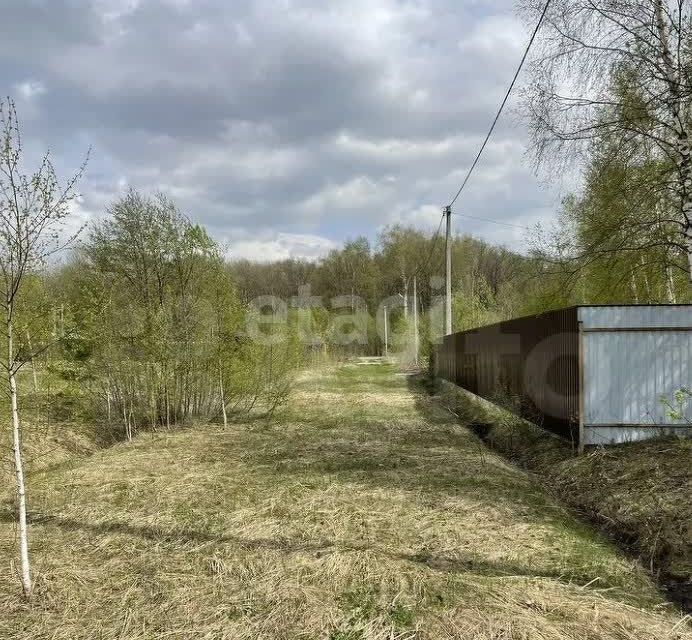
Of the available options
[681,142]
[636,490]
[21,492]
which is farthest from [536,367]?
[21,492]

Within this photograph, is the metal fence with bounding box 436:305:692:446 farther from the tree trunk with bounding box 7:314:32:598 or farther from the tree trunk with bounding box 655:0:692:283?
the tree trunk with bounding box 7:314:32:598

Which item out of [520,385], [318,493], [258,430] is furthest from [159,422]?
[520,385]

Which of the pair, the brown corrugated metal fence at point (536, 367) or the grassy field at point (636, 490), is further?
the brown corrugated metal fence at point (536, 367)

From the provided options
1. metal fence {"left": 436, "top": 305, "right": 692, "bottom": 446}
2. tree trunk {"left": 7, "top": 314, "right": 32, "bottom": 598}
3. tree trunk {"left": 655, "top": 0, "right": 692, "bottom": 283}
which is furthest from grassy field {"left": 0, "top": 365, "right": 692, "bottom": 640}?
tree trunk {"left": 655, "top": 0, "right": 692, "bottom": 283}

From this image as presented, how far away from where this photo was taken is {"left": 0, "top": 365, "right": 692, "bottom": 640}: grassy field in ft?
9.76

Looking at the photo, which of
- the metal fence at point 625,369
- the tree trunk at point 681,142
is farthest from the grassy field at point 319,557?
the tree trunk at point 681,142

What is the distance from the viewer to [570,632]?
2.81 meters

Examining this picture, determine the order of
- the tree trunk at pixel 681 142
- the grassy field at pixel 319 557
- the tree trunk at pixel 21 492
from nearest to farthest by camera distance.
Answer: the grassy field at pixel 319 557 < the tree trunk at pixel 21 492 < the tree trunk at pixel 681 142

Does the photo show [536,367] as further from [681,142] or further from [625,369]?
[681,142]

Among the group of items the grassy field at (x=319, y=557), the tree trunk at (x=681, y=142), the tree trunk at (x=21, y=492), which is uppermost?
the tree trunk at (x=681, y=142)

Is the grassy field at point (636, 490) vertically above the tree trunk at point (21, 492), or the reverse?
the tree trunk at point (21, 492)

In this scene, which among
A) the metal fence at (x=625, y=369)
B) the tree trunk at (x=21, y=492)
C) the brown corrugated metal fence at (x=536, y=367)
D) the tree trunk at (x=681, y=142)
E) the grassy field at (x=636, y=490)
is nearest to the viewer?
the tree trunk at (x=21, y=492)

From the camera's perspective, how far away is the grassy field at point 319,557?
2.97m

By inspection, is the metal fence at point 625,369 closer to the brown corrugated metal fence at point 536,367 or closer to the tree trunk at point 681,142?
the brown corrugated metal fence at point 536,367
